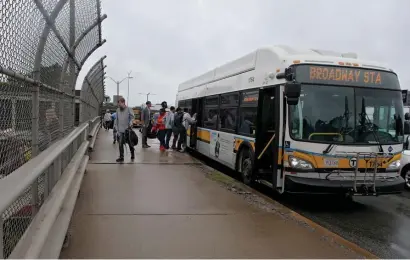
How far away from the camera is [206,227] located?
4957 mm

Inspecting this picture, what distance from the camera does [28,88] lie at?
3279 millimetres

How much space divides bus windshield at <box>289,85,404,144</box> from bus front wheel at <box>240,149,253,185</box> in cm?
171

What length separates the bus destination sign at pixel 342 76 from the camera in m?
7.21

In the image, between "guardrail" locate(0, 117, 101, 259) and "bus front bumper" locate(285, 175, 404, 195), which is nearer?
"guardrail" locate(0, 117, 101, 259)

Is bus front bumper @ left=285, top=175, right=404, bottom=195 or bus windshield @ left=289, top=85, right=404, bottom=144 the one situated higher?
bus windshield @ left=289, top=85, right=404, bottom=144

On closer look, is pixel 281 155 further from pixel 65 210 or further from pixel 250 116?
pixel 65 210

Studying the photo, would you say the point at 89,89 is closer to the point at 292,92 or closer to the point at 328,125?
the point at 292,92

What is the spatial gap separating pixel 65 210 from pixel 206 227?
5.52 ft

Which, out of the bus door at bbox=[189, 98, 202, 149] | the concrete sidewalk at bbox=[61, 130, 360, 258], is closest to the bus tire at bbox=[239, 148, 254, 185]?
the concrete sidewalk at bbox=[61, 130, 360, 258]

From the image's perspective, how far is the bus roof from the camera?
7.46 metres

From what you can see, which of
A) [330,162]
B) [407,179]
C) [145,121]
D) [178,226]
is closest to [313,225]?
[178,226]

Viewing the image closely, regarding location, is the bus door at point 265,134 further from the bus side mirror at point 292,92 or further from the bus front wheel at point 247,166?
the bus side mirror at point 292,92

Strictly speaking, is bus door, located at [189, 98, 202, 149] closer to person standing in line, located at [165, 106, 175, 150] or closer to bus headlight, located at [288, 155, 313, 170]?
person standing in line, located at [165, 106, 175, 150]

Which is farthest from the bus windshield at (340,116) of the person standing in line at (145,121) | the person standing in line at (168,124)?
the person standing in line at (145,121)
